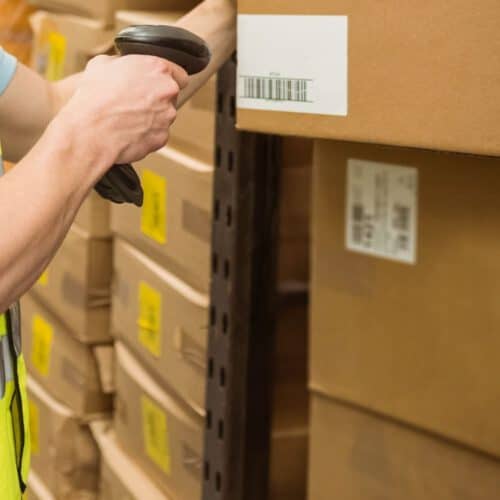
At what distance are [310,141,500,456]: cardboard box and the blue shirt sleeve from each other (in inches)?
12.3

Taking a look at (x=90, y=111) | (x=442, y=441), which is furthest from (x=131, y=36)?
(x=442, y=441)

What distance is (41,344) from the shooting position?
197 centimetres

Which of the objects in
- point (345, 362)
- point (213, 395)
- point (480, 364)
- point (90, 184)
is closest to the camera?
point (90, 184)

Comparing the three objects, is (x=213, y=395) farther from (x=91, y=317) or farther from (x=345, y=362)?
(x=91, y=317)

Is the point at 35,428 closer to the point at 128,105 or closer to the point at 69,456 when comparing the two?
the point at 69,456

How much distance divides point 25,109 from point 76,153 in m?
0.29

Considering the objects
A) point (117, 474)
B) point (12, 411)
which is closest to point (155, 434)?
point (117, 474)

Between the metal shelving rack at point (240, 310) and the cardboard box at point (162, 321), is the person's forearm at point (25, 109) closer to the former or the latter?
the metal shelving rack at point (240, 310)

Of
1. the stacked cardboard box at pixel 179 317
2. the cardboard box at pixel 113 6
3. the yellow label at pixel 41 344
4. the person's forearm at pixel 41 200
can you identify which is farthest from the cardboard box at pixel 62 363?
the person's forearm at pixel 41 200

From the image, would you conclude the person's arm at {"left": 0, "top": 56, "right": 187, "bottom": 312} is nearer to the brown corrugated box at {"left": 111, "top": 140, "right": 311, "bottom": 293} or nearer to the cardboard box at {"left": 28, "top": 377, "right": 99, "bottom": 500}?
the brown corrugated box at {"left": 111, "top": 140, "right": 311, "bottom": 293}

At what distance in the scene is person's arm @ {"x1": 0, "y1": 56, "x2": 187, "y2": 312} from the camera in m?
0.83

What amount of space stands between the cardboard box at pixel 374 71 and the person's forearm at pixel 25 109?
0.20 metres

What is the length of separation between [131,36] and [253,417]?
0.58m

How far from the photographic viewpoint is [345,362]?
1.19 metres
